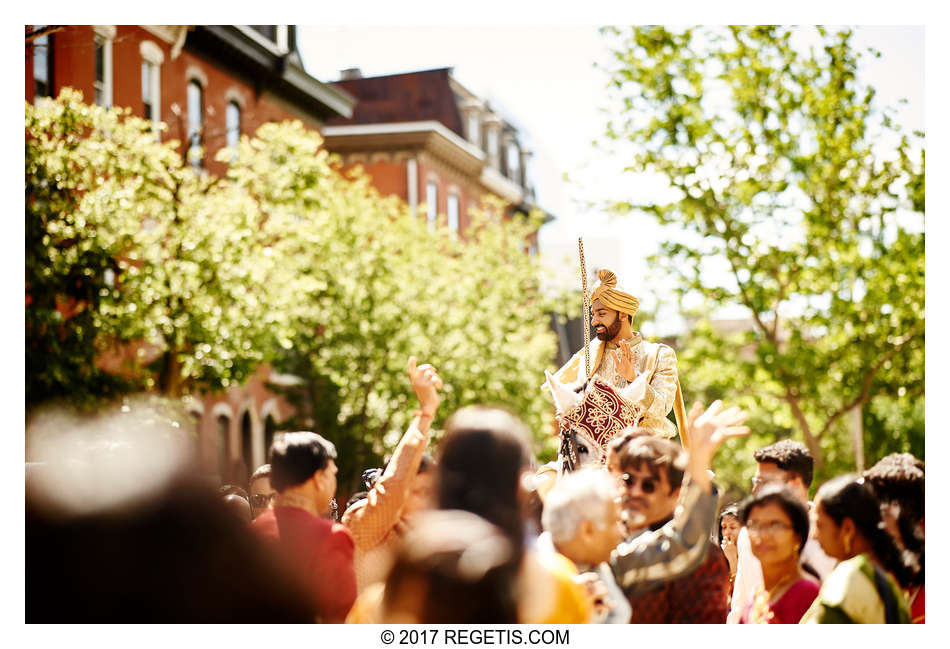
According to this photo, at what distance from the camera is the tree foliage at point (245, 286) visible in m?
13.2

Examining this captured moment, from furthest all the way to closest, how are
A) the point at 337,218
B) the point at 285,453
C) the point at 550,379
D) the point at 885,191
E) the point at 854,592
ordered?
the point at 337,218, the point at 885,191, the point at 550,379, the point at 285,453, the point at 854,592

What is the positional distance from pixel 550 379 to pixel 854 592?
2.65 m

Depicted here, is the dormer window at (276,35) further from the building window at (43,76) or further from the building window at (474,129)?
the building window at (474,129)

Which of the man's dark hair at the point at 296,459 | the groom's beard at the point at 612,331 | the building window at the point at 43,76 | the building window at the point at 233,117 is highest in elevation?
the building window at the point at 233,117

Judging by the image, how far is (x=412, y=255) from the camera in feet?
79.6

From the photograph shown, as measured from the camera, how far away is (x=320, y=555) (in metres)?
4.07

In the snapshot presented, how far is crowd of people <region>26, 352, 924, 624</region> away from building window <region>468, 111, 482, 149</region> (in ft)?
116

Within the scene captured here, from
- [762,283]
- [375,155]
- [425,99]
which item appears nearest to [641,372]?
[762,283]

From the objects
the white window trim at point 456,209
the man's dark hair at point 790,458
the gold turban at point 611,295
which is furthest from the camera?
the white window trim at point 456,209

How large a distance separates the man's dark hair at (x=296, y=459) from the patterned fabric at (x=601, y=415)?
2.21 metres

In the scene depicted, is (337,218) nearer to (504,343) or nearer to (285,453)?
(504,343)

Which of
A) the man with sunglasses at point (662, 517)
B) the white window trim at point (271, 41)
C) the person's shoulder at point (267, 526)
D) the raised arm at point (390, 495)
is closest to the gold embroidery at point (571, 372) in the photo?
the raised arm at point (390, 495)

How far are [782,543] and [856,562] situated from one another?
319mm

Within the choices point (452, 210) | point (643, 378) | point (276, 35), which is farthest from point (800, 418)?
point (452, 210)
